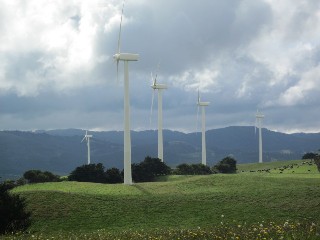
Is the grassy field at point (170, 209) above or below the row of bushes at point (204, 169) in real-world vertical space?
below

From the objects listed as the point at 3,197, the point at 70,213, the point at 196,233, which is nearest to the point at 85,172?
the point at 70,213

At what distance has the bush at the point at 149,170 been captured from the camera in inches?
4946

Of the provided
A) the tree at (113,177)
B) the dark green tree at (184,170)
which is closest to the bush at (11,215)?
the tree at (113,177)

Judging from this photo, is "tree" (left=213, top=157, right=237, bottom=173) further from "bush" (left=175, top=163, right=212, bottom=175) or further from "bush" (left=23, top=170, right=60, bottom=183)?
"bush" (left=23, top=170, right=60, bottom=183)

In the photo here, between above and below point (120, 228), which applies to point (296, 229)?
above

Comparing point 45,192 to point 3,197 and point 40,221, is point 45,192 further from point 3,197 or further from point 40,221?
point 3,197

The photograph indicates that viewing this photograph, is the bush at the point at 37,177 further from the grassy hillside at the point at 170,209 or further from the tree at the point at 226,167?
the grassy hillside at the point at 170,209

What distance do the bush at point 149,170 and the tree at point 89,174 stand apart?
25.0ft

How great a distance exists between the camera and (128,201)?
6881 centimetres

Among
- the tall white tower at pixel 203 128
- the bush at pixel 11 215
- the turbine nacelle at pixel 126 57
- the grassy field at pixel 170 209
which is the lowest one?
the grassy field at pixel 170 209

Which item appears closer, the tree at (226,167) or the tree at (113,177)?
the tree at (113,177)

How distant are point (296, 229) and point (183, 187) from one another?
61.2 m

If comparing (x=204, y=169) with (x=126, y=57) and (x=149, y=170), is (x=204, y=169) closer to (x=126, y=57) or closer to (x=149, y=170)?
(x=149, y=170)

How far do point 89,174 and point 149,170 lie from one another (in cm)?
1441
